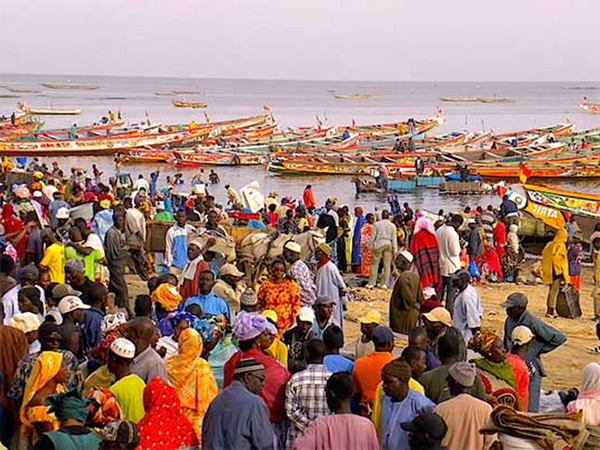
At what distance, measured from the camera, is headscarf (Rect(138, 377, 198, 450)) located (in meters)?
4.69

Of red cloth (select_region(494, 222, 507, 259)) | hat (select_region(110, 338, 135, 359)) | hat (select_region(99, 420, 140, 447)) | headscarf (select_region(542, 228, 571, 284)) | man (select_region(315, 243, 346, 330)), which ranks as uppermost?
hat (select_region(110, 338, 135, 359))

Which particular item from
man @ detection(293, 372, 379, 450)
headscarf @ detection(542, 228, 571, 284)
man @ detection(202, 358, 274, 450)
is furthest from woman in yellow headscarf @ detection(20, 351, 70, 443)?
headscarf @ detection(542, 228, 571, 284)

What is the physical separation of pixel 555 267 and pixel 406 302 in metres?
3.52

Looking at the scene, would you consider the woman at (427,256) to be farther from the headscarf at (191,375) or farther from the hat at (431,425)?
the hat at (431,425)

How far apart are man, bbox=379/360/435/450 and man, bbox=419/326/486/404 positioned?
14.6 inches

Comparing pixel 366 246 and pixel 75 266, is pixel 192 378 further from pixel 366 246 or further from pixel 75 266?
pixel 366 246

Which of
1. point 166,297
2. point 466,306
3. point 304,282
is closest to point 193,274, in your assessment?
point 304,282

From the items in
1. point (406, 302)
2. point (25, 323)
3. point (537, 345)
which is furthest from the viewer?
point (406, 302)

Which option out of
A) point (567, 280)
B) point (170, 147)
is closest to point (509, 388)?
point (567, 280)

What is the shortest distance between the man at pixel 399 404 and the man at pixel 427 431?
150 mm

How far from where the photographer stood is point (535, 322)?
6566mm

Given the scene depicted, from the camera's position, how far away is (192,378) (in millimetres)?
5391

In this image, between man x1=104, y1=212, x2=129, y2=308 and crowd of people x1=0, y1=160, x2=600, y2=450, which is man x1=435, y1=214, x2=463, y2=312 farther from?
man x1=104, y1=212, x2=129, y2=308

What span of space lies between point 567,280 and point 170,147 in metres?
32.5
